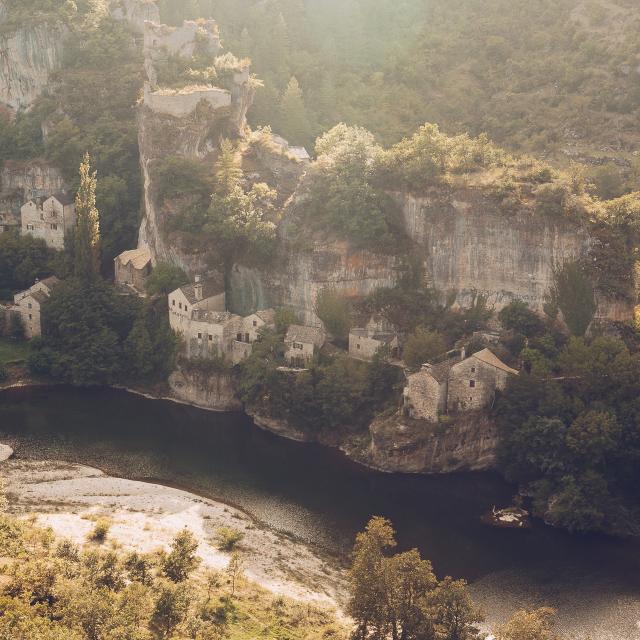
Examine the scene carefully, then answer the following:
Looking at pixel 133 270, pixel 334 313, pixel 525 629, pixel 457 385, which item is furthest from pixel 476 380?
pixel 133 270

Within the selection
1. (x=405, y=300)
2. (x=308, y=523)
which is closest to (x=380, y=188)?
(x=405, y=300)

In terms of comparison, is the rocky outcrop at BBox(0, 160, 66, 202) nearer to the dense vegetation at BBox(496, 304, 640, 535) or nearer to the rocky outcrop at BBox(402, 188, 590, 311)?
the rocky outcrop at BBox(402, 188, 590, 311)

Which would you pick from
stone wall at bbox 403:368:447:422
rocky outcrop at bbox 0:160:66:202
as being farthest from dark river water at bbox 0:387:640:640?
rocky outcrop at bbox 0:160:66:202

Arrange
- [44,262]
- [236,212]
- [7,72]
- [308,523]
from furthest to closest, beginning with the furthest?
[7,72]
[44,262]
[236,212]
[308,523]

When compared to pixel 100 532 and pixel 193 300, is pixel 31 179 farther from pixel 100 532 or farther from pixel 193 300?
Answer: pixel 100 532

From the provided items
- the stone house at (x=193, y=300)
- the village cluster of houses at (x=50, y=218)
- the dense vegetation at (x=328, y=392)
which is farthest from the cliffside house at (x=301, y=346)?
the village cluster of houses at (x=50, y=218)

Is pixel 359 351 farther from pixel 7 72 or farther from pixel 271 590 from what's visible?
pixel 7 72

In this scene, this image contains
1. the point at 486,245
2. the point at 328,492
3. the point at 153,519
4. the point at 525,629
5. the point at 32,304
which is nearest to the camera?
the point at 525,629

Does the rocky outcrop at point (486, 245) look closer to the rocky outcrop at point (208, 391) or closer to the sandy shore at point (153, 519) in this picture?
the rocky outcrop at point (208, 391)
